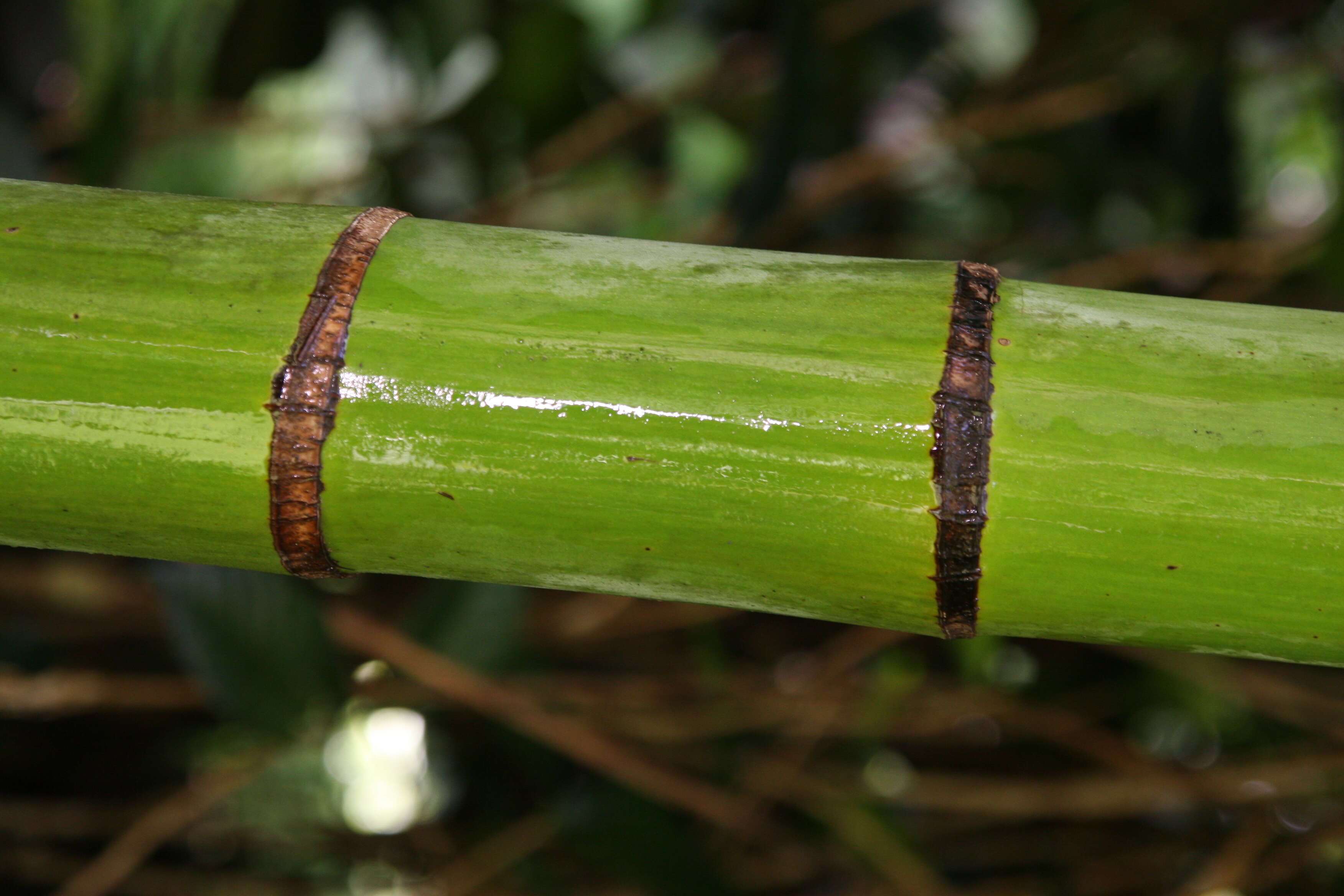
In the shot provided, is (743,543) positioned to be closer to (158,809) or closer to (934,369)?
(934,369)

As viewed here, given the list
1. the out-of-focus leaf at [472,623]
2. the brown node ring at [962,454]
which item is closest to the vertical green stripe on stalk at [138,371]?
the brown node ring at [962,454]

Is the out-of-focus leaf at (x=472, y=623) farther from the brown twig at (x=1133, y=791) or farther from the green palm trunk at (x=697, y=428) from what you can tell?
the green palm trunk at (x=697, y=428)

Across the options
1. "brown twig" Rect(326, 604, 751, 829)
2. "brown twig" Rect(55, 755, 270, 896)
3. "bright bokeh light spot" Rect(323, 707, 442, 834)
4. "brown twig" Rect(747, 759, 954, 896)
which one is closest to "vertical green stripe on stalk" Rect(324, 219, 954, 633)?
"brown twig" Rect(326, 604, 751, 829)

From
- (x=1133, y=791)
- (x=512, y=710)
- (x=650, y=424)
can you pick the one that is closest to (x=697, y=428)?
(x=650, y=424)

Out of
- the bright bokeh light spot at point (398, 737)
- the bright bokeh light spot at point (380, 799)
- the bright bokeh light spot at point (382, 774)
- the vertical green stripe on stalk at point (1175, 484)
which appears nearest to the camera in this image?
the vertical green stripe on stalk at point (1175, 484)

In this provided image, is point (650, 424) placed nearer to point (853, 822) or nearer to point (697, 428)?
point (697, 428)

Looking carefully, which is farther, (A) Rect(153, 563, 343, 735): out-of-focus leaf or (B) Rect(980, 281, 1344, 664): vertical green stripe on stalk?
(A) Rect(153, 563, 343, 735): out-of-focus leaf

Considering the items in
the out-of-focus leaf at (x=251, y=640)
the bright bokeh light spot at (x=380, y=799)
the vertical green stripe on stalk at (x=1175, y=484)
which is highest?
the bright bokeh light spot at (x=380, y=799)

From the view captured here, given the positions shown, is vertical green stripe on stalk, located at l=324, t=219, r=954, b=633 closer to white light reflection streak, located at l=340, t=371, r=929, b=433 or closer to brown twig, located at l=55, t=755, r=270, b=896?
white light reflection streak, located at l=340, t=371, r=929, b=433
